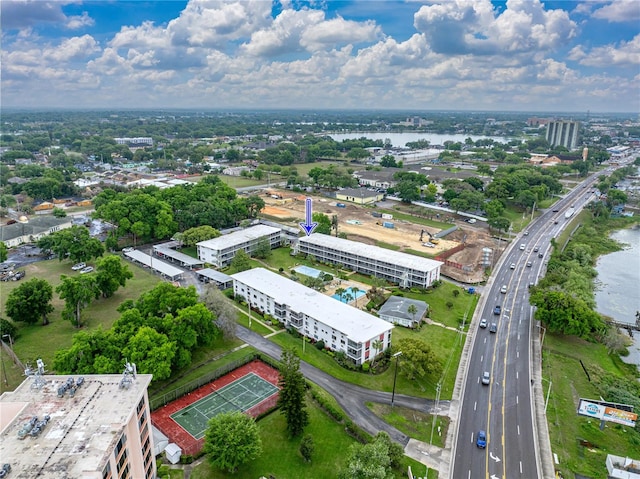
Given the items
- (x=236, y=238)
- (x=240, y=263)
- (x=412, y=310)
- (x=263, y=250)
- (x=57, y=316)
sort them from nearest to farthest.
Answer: (x=412, y=310) < (x=57, y=316) < (x=240, y=263) < (x=263, y=250) < (x=236, y=238)

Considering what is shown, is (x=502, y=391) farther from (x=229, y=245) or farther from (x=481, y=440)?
(x=229, y=245)

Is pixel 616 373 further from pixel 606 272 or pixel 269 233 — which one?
pixel 269 233

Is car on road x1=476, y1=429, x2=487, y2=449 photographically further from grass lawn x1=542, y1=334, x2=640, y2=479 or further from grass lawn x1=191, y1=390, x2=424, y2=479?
grass lawn x1=191, y1=390, x2=424, y2=479

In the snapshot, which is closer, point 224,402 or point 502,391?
point 224,402

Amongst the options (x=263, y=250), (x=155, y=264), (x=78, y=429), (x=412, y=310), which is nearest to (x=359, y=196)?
(x=263, y=250)

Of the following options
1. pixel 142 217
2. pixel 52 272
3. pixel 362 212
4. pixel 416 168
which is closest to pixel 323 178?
pixel 362 212

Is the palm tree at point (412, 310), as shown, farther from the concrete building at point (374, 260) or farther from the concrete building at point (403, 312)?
the concrete building at point (374, 260)
